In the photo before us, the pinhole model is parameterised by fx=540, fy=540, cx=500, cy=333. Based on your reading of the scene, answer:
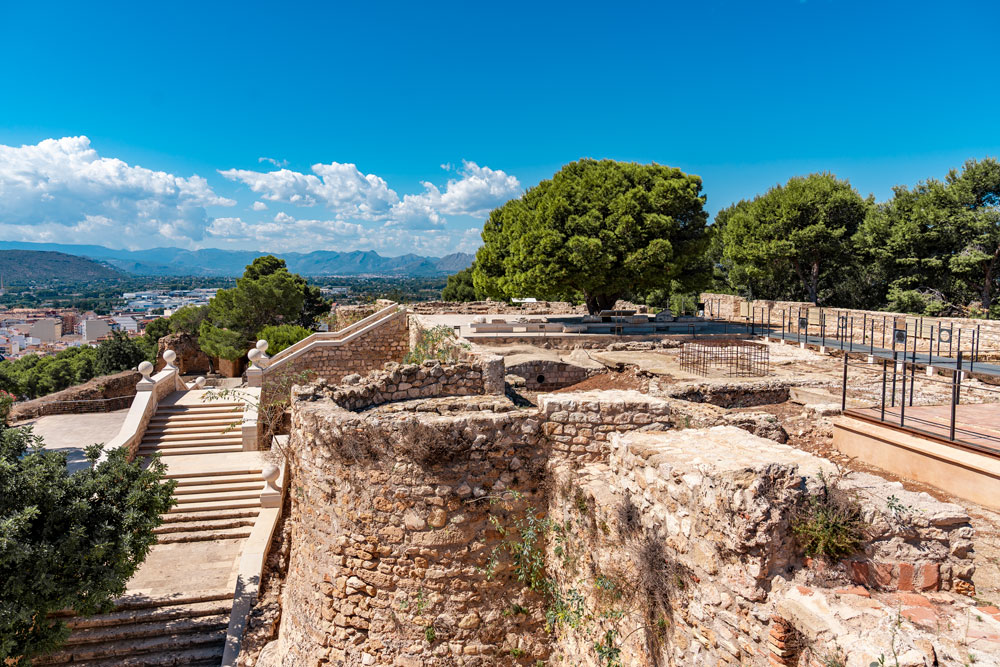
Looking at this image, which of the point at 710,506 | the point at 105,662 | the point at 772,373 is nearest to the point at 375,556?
the point at 710,506

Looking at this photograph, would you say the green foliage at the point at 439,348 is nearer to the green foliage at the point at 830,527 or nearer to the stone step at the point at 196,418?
the stone step at the point at 196,418

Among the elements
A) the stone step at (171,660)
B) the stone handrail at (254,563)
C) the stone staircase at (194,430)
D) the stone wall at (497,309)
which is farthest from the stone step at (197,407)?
the stone wall at (497,309)

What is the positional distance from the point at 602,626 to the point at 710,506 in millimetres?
1624

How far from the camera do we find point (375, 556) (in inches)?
191

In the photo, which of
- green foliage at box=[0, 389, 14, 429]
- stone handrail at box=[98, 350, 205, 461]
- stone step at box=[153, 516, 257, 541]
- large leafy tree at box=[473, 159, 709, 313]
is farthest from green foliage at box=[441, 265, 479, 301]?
stone step at box=[153, 516, 257, 541]

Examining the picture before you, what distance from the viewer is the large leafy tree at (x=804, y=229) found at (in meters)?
30.1

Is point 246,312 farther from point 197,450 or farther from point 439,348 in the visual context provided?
point 439,348

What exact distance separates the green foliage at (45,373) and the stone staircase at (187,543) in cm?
3275

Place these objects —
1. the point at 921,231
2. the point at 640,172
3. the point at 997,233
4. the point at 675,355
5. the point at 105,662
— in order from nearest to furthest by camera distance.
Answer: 1. the point at 105,662
2. the point at 675,355
3. the point at 640,172
4. the point at 997,233
5. the point at 921,231

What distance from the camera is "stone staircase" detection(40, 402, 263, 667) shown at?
7793 mm

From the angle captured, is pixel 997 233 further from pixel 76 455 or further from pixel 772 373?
pixel 76 455

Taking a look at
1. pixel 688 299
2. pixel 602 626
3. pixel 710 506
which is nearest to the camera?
pixel 710 506

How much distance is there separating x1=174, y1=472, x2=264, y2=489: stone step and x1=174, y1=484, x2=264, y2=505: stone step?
385mm

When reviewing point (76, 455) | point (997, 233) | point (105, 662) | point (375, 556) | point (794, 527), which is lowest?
point (105, 662)
